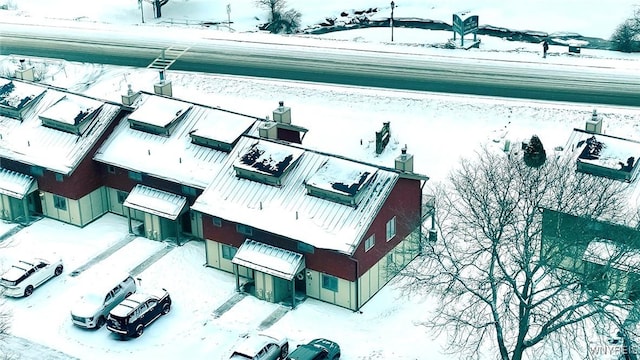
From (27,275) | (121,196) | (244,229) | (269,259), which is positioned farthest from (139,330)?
(121,196)

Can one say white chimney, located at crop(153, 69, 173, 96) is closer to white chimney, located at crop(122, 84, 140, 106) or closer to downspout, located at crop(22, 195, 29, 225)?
white chimney, located at crop(122, 84, 140, 106)

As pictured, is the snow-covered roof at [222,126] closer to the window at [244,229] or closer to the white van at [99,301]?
the window at [244,229]

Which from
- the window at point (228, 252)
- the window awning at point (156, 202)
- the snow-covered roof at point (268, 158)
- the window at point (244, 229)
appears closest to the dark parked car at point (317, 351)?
the window at point (244, 229)

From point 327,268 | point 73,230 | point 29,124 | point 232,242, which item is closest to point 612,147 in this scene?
point 327,268

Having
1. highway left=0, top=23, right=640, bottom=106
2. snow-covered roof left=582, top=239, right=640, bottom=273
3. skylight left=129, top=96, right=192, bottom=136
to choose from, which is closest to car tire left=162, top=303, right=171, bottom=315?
skylight left=129, top=96, right=192, bottom=136

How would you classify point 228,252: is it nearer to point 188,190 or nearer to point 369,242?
point 188,190

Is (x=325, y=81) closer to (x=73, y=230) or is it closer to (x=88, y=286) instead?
(x=73, y=230)
